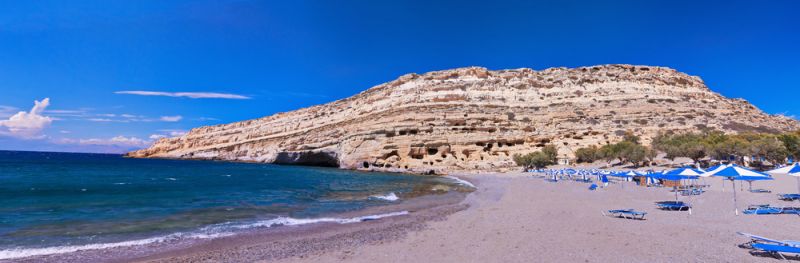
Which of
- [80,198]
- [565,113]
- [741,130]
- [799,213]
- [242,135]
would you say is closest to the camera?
[799,213]

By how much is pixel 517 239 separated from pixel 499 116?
159 ft

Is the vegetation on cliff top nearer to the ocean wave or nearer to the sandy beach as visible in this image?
the sandy beach

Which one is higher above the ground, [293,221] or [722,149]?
[722,149]

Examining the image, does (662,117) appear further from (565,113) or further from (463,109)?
(463,109)

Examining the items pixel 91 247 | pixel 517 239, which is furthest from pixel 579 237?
pixel 91 247

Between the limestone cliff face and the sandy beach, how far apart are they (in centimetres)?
3237

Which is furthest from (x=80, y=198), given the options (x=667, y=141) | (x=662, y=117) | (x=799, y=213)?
(x=662, y=117)

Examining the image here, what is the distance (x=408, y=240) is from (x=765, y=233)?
795 cm

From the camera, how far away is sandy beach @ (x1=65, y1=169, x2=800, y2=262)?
7703 mm

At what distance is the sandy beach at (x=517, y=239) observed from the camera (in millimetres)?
7703

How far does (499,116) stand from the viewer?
5616cm

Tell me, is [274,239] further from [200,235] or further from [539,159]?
[539,159]

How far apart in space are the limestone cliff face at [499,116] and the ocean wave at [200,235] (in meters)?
31.9

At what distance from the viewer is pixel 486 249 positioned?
27.3 ft
